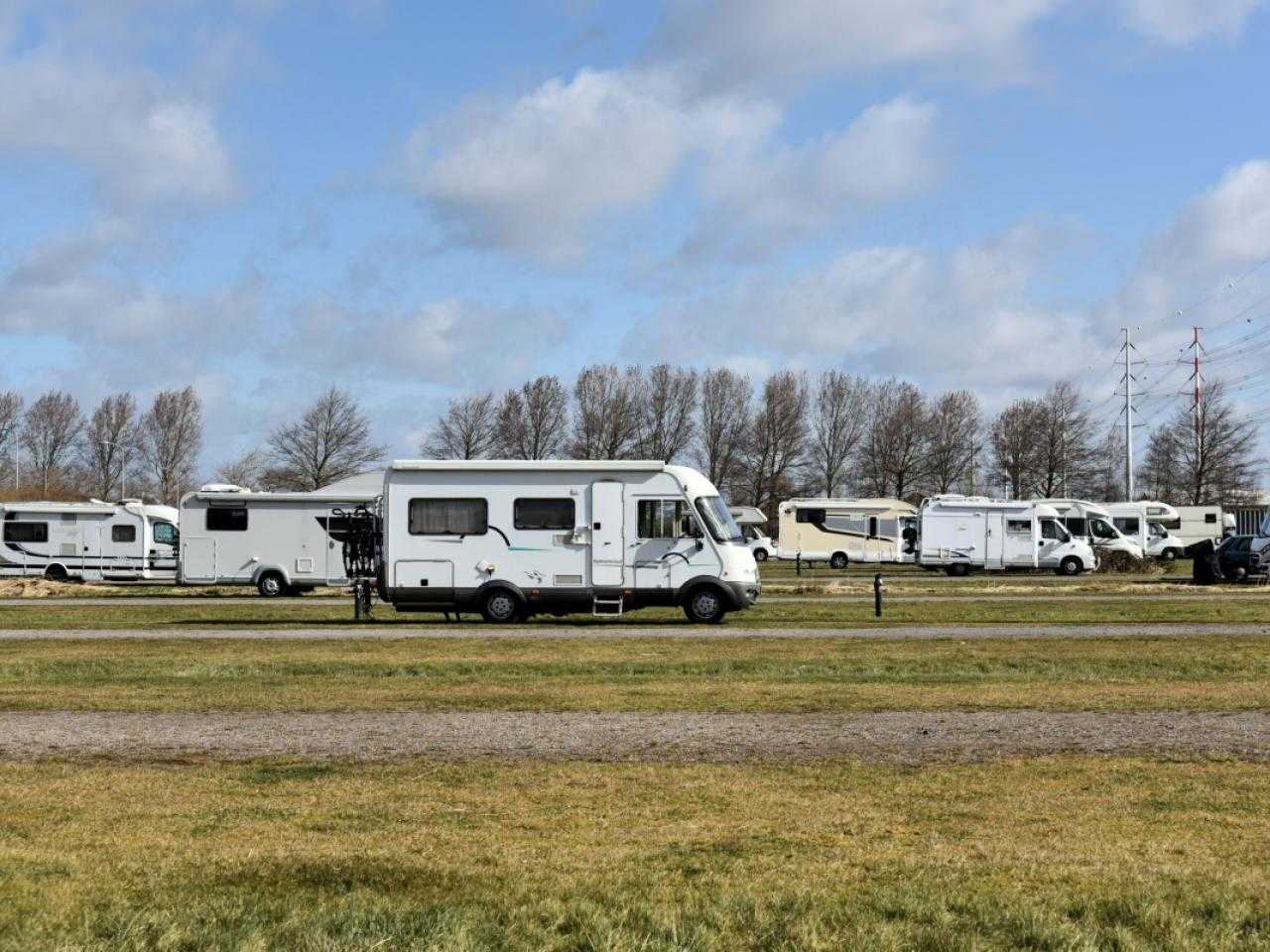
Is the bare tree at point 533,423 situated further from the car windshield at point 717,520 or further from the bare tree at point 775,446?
the car windshield at point 717,520

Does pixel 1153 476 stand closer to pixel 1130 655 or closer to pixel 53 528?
pixel 53 528

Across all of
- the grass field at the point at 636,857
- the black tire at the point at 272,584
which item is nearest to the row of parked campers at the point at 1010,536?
the black tire at the point at 272,584

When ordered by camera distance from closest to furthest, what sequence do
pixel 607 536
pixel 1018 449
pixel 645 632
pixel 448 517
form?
pixel 645 632
pixel 607 536
pixel 448 517
pixel 1018 449

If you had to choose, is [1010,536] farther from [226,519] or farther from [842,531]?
[226,519]

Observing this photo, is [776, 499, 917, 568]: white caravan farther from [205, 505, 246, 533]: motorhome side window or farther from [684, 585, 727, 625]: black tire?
[684, 585, 727, 625]: black tire

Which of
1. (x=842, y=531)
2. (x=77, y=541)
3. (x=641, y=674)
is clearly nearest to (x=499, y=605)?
(x=641, y=674)

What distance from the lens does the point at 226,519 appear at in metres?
37.9

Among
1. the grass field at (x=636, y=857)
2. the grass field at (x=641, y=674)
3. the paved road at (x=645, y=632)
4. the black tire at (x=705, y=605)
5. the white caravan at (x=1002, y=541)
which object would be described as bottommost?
the grass field at (x=636, y=857)

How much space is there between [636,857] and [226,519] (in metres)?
32.6

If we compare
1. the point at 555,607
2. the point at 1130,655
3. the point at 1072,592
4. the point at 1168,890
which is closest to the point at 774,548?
the point at 1072,592

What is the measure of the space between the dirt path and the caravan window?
32627mm

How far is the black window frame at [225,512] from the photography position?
124 feet

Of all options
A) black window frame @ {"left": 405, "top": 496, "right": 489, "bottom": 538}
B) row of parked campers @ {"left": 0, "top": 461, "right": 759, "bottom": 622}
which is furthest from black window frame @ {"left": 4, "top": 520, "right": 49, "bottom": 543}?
black window frame @ {"left": 405, "top": 496, "right": 489, "bottom": 538}

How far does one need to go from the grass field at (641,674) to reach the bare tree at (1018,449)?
69480 millimetres
